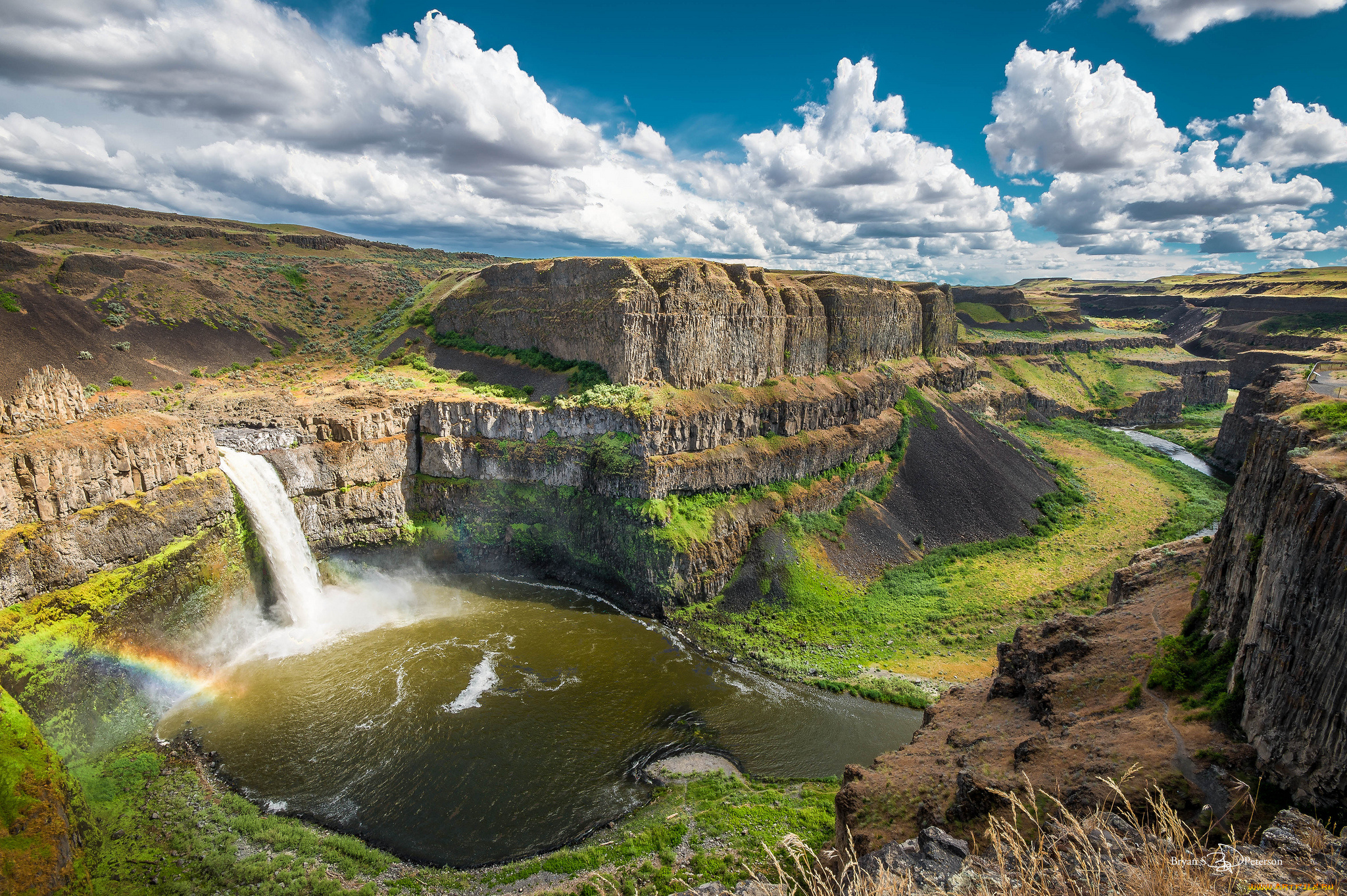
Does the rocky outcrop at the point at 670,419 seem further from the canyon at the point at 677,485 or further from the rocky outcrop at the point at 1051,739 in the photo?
the rocky outcrop at the point at 1051,739

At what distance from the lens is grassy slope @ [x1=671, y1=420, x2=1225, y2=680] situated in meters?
34.6

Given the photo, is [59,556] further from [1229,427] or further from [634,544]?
[1229,427]

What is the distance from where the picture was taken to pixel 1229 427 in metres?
73.1

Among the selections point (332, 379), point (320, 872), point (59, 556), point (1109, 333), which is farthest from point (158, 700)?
point (1109, 333)

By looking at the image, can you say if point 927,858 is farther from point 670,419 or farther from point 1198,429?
point 1198,429

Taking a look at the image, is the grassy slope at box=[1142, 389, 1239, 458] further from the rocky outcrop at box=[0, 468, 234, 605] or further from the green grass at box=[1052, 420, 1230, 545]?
the rocky outcrop at box=[0, 468, 234, 605]

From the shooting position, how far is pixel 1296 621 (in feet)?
40.6

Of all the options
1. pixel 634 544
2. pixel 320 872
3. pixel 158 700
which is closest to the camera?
pixel 320 872

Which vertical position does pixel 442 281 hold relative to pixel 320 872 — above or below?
above

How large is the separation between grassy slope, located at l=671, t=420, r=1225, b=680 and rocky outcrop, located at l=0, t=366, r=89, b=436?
111 ft

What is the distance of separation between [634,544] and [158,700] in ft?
83.0

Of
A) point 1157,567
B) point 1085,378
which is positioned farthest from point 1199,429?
point 1157,567

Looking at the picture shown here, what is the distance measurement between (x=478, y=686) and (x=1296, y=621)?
103ft

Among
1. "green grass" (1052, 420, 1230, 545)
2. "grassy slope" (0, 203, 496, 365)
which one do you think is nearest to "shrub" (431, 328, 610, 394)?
"grassy slope" (0, 203, 496, 365)
